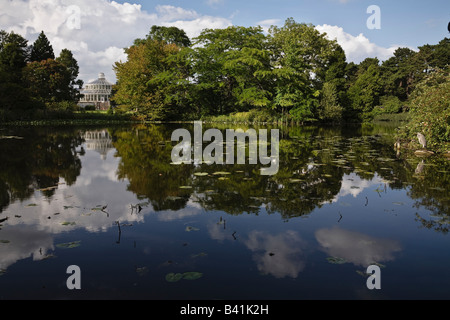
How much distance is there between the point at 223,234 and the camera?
3961 mm

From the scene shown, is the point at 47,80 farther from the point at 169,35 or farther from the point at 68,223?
the point at 68,223

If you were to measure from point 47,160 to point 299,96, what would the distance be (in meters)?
25.8

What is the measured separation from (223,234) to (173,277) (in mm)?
1179

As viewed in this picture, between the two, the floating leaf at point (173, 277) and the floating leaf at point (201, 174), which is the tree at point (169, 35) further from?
the floating leaf at point (173, 277)

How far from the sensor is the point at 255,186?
6.35 meters

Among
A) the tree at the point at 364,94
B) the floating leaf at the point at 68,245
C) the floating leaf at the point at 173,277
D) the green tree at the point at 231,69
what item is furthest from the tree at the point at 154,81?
the floating leaf at the point at 173,277

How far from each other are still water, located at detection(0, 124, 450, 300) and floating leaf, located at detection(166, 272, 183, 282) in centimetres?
1

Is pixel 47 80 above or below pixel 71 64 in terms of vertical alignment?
below

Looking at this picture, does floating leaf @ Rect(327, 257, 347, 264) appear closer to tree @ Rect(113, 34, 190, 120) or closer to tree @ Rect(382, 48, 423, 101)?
tree @ Rect(113, 34, 190, 120)

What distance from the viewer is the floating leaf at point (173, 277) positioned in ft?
9.37

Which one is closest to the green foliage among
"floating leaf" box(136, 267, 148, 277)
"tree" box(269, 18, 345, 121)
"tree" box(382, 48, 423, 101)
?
"floating leaf" box(136, 267, 148, 277)

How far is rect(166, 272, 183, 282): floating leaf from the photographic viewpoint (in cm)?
286

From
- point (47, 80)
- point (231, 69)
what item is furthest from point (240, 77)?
point (47, 80)

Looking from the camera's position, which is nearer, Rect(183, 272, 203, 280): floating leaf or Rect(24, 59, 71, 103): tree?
Rect(183, 272, 203, 280): floating leaf
